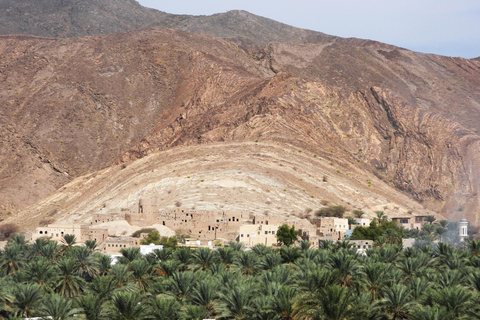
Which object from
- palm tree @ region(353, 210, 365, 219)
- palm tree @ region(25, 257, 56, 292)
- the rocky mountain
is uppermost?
the rocky mountain

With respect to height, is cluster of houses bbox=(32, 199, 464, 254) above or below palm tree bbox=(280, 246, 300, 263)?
above

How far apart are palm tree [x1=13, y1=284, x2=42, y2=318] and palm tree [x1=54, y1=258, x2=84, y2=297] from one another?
338 inches

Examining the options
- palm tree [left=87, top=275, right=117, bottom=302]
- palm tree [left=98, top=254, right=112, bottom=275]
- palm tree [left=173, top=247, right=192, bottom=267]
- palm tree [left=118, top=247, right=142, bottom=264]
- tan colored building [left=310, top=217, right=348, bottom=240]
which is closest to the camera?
palm tree [left=87, top=275, right=117, bottom=302]

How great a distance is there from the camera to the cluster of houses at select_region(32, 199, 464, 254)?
297 ft

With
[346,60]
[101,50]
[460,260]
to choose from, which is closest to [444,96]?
[346,60]

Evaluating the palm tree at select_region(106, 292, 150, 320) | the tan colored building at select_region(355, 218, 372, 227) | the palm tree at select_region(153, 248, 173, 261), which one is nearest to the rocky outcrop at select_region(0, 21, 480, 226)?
the tan colored building at select_region(355, 218, 372, 227)

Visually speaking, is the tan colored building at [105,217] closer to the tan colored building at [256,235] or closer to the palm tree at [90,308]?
the tan colored building at [256,235]

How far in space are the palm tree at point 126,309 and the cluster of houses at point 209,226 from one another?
39.6 m

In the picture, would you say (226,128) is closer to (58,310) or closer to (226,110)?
(226,110)

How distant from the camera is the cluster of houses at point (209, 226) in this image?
297ft

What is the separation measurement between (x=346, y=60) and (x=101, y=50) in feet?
176

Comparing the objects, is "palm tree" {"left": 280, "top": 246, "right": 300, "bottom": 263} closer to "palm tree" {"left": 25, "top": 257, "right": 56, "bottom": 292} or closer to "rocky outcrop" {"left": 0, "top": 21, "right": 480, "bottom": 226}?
"palm tree" {"left": 25, "top": 257, "right": 56, "bottom": 292}

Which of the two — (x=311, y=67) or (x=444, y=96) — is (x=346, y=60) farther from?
(x=444, y=96)

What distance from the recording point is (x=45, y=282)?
193ft
